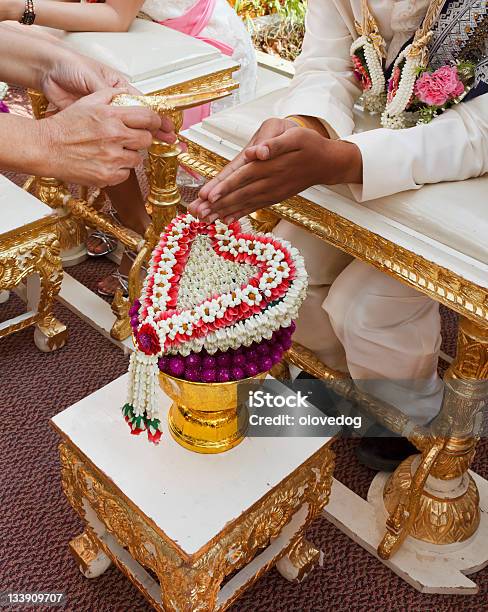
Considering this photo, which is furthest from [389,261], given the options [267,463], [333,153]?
[267,463]

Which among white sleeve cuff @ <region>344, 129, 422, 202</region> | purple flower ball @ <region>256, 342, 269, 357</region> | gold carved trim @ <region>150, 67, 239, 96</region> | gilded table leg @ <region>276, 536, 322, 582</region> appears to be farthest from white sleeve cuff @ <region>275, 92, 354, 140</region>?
gilded table leg @ <region>276, 536, 322, 582</region>

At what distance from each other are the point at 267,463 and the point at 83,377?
1.00m

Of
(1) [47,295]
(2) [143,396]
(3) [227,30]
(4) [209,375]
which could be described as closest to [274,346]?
(4) [209,375]

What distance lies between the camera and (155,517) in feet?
3.89

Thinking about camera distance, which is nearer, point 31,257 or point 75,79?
point 75,79

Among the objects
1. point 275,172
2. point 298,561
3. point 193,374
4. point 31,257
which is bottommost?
point 298,561

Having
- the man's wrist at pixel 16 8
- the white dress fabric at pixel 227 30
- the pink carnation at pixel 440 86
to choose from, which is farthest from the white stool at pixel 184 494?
the white dress fabric at pixel 227 30

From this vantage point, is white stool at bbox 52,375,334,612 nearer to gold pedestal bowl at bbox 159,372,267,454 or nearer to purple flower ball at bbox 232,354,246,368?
gold pedestal bowl at bbox 159,372,267,454

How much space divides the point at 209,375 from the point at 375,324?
634 mm

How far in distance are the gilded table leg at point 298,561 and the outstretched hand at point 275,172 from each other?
76 cm

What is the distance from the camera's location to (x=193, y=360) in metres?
1.15

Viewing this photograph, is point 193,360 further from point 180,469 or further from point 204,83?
point 204,83

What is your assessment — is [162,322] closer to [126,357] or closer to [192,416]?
[192,416]

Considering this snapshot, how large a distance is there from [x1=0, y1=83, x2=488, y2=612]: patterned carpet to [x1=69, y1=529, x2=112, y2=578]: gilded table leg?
0.12 ft
